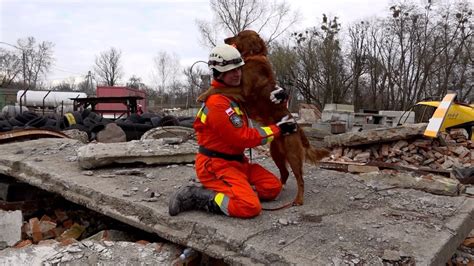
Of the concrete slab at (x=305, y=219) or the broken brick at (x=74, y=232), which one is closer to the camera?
the concrete slab at (x=305, y=219)

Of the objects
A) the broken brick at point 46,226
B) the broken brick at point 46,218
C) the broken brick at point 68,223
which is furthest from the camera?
the broken brick at point 68,223

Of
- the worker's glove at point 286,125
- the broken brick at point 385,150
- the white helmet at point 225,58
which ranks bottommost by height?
the broken brick at point 385,150

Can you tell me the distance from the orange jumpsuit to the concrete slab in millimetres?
128

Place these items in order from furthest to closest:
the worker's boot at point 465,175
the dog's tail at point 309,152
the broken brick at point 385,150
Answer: the broken brick at point 385,150 → the worker's boot at point 465,175 → the dog's tail at point 309,152

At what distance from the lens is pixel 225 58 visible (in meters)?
3.16

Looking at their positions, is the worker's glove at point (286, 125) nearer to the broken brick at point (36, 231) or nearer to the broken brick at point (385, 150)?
the broken brick at point (36, 231)

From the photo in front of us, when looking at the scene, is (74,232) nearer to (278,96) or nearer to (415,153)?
(278,96)

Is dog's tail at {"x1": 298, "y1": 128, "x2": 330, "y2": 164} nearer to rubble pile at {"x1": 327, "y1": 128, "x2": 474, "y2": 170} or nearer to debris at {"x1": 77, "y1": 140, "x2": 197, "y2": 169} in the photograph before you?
debris at {"x1": 77, "y1": 140, "x2": 197, "y2": 169}

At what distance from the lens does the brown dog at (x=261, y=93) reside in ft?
11.0

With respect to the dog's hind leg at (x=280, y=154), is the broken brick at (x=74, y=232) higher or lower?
lower

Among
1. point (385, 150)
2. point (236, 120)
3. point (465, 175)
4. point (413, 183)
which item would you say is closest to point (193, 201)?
point (236, 120)

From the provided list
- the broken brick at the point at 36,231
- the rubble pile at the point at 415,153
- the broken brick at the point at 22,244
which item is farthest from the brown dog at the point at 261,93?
the rubble pile at the point at 415,153

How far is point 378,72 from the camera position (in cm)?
2947

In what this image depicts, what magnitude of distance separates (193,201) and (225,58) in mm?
1160
